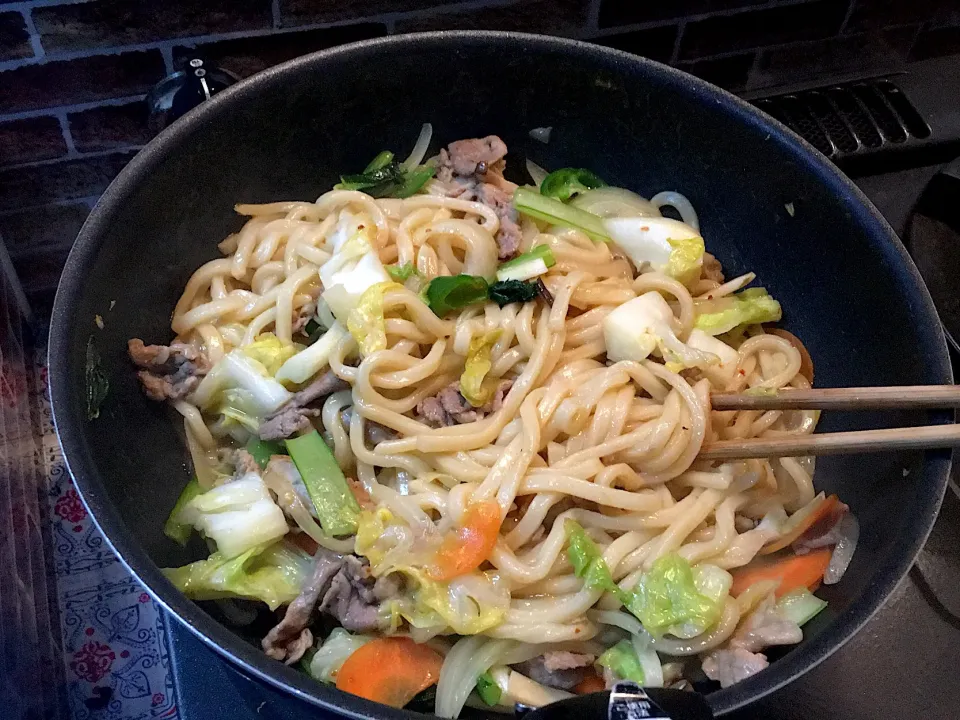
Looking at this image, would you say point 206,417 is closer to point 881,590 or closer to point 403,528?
point 403,528

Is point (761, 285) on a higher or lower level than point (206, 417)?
higher

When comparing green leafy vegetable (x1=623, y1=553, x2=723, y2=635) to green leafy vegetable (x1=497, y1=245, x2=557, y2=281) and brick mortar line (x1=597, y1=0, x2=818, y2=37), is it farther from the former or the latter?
brick mortar line (x1=597, y1=0, x2=818, y2=37)

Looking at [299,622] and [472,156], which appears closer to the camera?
[299,622]

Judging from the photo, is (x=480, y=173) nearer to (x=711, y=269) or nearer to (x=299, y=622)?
(x=711, y=269)

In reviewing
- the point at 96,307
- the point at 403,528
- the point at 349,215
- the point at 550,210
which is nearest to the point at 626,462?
the point at 403,528

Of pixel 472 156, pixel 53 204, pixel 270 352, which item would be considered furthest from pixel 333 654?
pixel 53 204

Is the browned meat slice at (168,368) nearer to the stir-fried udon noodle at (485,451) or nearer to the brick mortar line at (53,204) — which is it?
the stir-fried udon noodle at (485,451)
